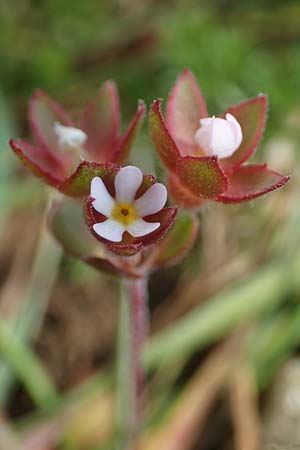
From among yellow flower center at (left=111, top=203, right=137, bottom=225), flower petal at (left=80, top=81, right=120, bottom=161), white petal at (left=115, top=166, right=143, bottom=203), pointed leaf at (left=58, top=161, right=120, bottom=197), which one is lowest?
yellow flower center at (left=111, top=203, right=137, bottom=225)

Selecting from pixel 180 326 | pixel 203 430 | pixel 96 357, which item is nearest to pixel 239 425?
pixel 203 430

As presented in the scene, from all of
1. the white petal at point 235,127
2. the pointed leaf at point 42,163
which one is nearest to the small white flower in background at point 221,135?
the white petal at point 235,127

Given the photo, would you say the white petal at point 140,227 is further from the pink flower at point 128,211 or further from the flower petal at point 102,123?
the flower petal at point 102,123

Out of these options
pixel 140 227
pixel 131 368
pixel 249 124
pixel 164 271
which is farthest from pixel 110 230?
pixel 164 271

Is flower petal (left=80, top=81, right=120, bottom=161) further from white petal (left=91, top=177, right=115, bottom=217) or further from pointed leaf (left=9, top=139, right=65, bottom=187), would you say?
white petal (left=91, top=177, right=115, bottom=217)

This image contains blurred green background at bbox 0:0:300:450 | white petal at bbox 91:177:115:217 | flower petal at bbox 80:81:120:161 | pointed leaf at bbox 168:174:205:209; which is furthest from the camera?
blurred green background at bbox 0:0:300:450

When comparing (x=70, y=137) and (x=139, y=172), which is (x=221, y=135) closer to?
(x=139, y=172)

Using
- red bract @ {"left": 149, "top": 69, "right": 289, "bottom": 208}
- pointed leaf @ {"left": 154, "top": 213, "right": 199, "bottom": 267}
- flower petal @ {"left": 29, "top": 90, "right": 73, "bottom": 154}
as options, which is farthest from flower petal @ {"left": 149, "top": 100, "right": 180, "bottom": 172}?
flower petal @ {"left": 29, "top": 90, "right": 73, "bottom": 154}

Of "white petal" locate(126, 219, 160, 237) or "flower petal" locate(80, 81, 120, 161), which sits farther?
"flower petal" locate(80, 81, 120, 161)
